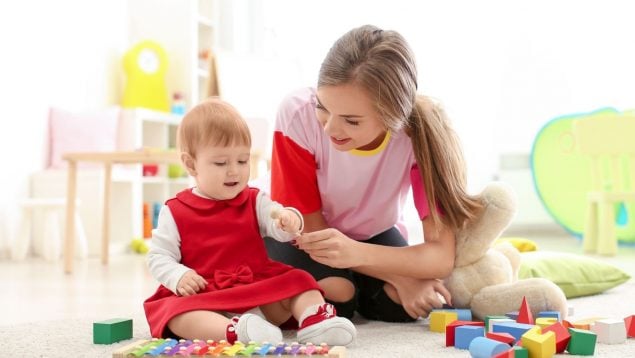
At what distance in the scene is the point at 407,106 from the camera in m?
1.35

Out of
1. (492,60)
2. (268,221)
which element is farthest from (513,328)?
(492,60)

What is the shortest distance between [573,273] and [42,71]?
9.54ft

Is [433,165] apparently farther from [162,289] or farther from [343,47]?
[162,289]

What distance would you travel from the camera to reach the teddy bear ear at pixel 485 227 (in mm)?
1513

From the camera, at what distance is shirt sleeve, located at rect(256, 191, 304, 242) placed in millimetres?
1349

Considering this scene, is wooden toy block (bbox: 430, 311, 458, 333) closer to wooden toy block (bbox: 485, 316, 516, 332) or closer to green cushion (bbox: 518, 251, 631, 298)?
wooden toy block (bbox: 485, 316, 516, 332)

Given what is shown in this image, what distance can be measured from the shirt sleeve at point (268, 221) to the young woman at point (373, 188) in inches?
1.6

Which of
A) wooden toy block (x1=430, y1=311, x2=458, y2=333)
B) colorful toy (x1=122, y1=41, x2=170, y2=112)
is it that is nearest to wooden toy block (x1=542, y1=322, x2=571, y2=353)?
wooden toy block (x1=430, y1=311, x2=458, y2=333)

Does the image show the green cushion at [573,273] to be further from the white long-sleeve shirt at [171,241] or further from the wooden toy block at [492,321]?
the white long-sleeve shirt at [171,241]

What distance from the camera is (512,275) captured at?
5.32 ft

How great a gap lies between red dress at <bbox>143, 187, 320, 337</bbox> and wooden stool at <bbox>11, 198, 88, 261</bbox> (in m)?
2.26

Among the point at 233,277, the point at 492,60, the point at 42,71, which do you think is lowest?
the point at 233,277

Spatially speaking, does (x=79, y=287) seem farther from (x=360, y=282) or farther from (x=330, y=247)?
(x=330, y=247)

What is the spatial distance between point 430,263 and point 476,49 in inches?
122
